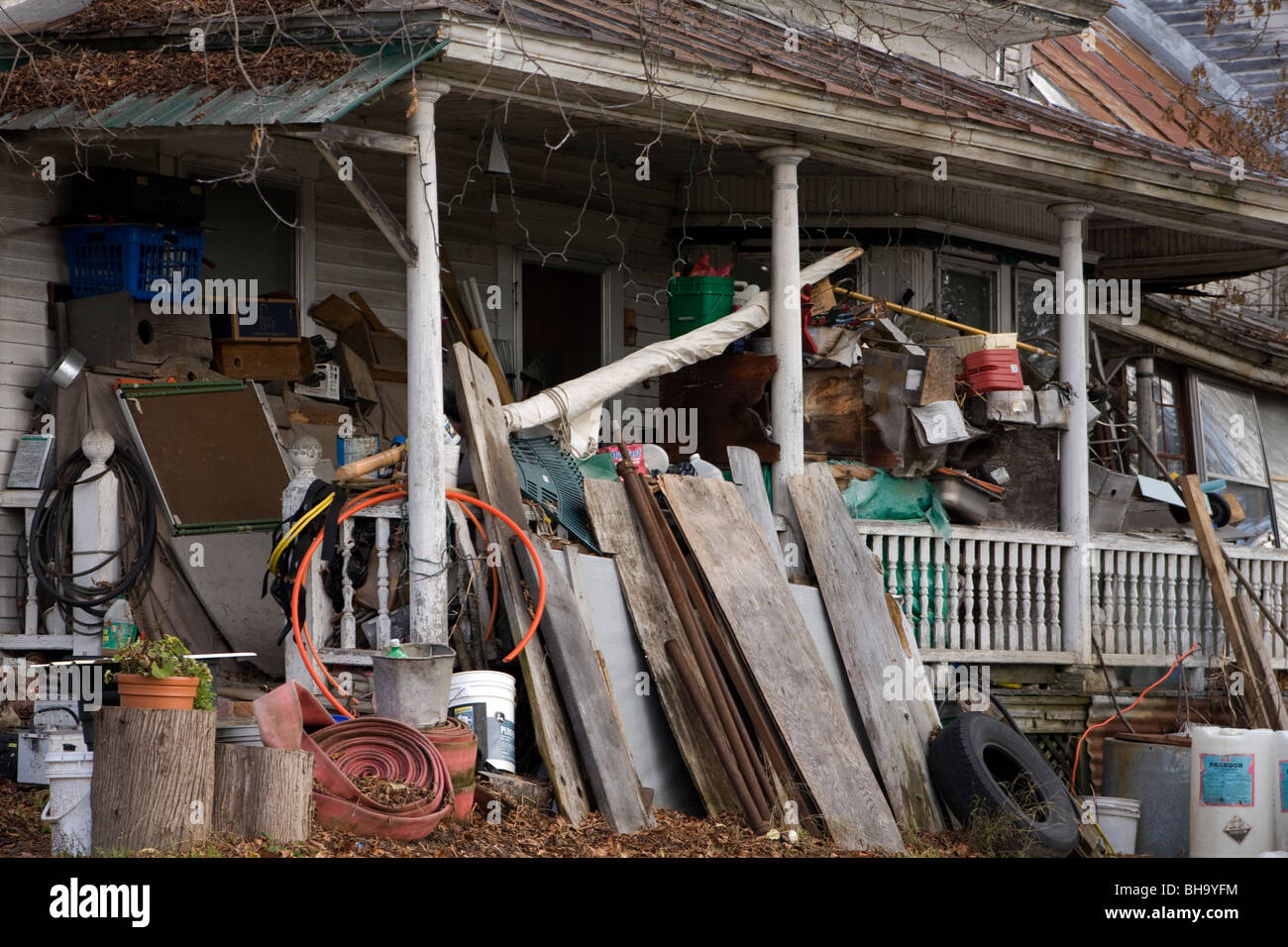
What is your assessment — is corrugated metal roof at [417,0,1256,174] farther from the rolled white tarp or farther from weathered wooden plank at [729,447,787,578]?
weathered wooden plank at [729,447,787,578]

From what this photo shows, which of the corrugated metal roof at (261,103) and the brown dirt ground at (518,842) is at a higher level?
the corrugated metal roof at (261,103)

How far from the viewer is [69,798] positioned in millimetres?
6539

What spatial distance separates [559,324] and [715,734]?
A: 196 inches

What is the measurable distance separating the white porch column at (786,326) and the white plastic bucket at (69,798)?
4.80 meters

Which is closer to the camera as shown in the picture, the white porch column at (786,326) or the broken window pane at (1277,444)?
the white porch column at (786,326)

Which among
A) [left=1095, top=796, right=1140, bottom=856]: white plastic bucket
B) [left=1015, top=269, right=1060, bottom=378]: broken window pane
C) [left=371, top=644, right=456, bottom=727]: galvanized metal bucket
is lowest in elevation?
[left=1095, top=796, right=1140, bottom=856]: white plastic bucket

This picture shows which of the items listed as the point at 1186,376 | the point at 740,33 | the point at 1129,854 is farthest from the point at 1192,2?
the point at 1129,854

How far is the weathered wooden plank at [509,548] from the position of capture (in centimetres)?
789

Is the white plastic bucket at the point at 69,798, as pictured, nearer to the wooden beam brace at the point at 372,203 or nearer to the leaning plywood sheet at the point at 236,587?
the wooden beam brace at the point at 372,203

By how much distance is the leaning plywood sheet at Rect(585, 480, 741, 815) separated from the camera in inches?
329

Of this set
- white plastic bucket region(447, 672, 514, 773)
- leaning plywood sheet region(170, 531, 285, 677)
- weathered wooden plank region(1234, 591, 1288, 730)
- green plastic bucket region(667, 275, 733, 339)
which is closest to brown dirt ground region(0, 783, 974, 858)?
white plastic bucket region(447, 672, 514, 773)

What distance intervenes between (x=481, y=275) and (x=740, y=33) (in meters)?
2.63

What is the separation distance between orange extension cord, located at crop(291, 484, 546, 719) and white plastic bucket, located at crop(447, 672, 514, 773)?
15 cm

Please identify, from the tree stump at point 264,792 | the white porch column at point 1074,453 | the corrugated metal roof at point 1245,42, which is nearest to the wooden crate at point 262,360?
the tree stump at point 264,792
